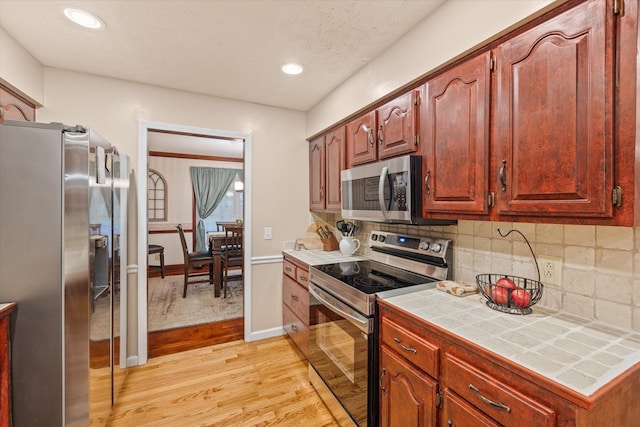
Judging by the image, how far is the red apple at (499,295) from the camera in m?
1.28

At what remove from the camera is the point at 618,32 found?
Answer: 0.90m

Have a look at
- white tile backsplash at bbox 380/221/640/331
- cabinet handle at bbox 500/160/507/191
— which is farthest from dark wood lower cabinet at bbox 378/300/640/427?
cabinet handle at bbox 500/160/507/191

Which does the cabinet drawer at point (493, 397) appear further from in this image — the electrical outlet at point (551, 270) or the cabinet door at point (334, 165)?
the cabinet door at point (334, 165)

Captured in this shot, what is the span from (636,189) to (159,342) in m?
3.55

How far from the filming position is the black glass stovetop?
5.43 feet

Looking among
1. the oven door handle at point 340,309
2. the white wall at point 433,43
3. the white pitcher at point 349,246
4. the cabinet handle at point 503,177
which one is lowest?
the oven door handle at point 340,309

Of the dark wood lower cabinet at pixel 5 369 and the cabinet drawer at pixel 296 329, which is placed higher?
the dark wood lower cabinet at pixel 5 369

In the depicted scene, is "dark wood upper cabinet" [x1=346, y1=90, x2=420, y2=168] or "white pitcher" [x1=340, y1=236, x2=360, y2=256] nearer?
"dark wood upper cabinet" [x1=346, y1=90, x2=420, y2=168]

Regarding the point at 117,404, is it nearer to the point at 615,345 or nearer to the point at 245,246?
the point at 245,246

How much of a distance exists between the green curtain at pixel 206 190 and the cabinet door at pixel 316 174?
3922mm

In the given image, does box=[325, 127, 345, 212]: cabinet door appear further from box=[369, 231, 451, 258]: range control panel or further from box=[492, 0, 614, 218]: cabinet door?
box=[492, 0, 614, 218]: cabinet door

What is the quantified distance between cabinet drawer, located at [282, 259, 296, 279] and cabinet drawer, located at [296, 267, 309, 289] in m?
0.11

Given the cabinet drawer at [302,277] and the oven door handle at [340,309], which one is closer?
the oven door handle at [340,309]

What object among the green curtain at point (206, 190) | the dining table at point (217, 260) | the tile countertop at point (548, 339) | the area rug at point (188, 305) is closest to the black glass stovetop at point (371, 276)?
the tile countertop at point (548, 339)
